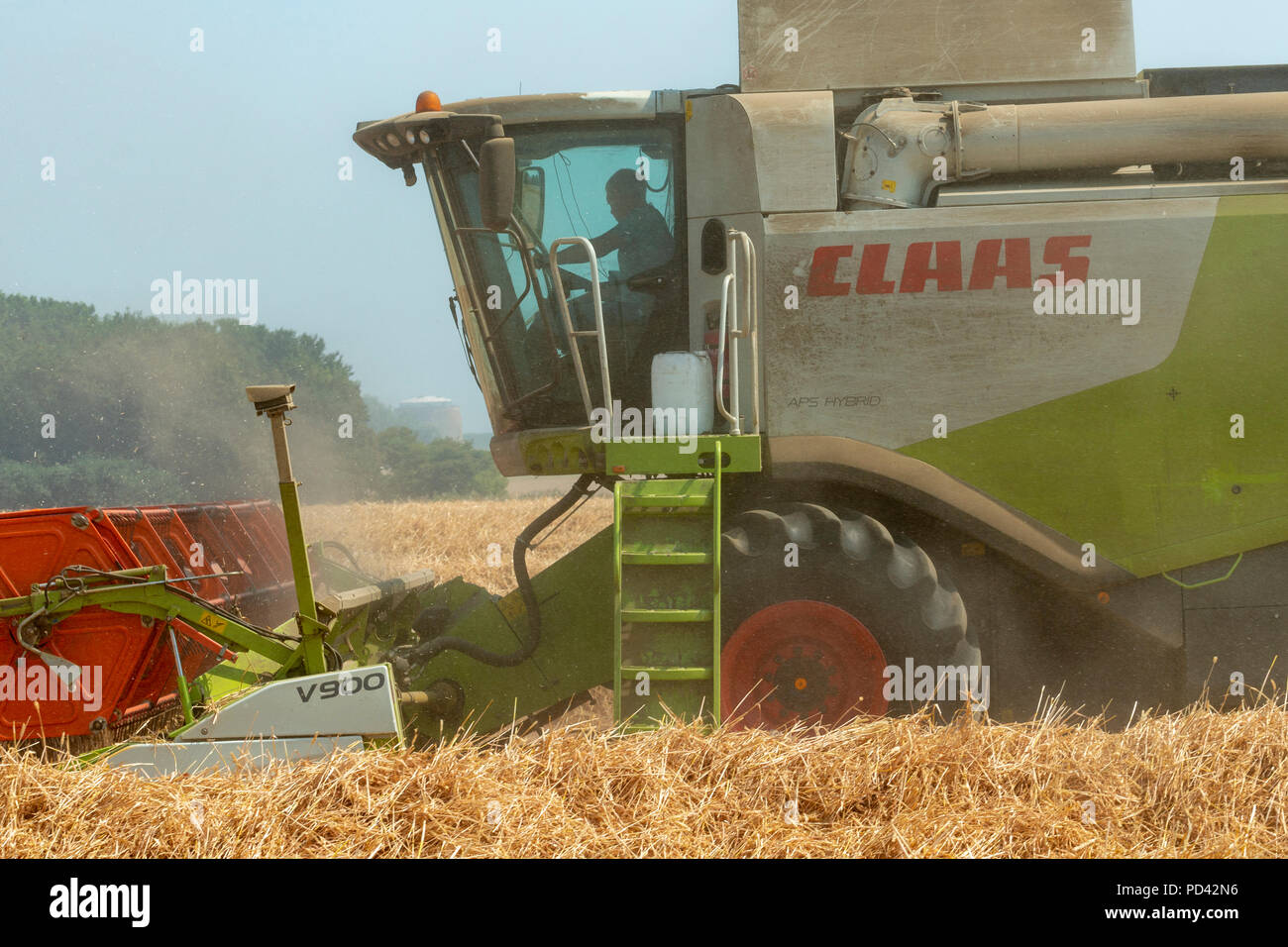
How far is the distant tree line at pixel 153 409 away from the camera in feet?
82.3

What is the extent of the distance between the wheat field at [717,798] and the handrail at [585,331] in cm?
149

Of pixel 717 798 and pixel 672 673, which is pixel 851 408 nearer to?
pixel 672 673

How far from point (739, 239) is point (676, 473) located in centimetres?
105

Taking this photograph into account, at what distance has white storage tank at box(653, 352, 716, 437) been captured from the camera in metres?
4.61

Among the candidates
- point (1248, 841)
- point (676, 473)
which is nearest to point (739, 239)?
point (676, 473)

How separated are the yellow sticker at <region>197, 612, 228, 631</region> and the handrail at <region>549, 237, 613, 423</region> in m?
1.74

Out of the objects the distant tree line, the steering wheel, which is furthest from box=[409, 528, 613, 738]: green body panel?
the distant tree line

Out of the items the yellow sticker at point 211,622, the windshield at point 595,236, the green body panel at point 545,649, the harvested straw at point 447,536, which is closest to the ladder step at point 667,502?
the green body panel at point 545,649

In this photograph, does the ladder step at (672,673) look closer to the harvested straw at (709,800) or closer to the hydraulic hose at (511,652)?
the harvested straw at (709,800)

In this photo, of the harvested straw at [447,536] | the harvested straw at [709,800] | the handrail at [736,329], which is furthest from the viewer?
the harvested straw at [447,536]

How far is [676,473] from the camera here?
15.1 ft

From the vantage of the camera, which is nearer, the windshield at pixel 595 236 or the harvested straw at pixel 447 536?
the windshield at pixel 595 236

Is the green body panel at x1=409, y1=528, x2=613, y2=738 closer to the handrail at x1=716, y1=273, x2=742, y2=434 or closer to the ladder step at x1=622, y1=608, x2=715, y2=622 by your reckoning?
the ladder step at x1=622, y1=608, x2=715, y2=622

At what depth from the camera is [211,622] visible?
14.0ft
